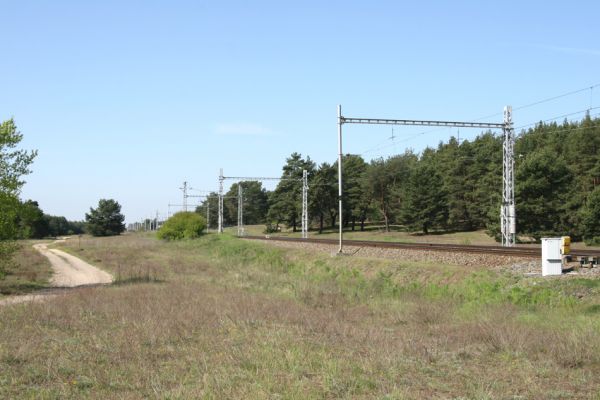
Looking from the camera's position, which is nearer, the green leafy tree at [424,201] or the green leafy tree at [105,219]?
the green leafy tree at [424,201]

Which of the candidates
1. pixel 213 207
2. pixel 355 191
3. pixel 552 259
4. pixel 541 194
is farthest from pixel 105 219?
pixel 552 259

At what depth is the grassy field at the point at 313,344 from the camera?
848cm

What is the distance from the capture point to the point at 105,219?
167750mm

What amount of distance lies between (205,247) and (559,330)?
177 feet

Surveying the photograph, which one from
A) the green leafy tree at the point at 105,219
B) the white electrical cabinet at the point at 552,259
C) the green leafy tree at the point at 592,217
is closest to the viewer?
the white electrical cabinet at the point at 552,259

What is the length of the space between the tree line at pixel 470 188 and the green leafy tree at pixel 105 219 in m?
67.8

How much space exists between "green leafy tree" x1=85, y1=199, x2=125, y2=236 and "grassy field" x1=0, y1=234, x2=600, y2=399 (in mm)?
153329

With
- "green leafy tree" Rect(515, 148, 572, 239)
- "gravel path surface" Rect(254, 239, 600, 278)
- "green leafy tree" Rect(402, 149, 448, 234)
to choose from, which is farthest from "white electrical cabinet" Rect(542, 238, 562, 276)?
"green leafy tree" Rect(402, 149, 448, 234)

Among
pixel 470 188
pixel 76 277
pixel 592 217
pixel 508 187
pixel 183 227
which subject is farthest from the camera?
pixel 470 188

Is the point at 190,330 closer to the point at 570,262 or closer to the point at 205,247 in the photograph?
the point at 570,262

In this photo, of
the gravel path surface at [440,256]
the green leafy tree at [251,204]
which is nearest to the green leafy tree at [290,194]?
the green leafy tree at [251,204]

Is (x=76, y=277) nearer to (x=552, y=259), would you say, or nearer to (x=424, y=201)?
(x=552, y=259)

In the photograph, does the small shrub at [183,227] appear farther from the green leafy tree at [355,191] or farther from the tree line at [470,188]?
the green leafy tree at [355,191]

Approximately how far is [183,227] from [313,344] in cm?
7348
